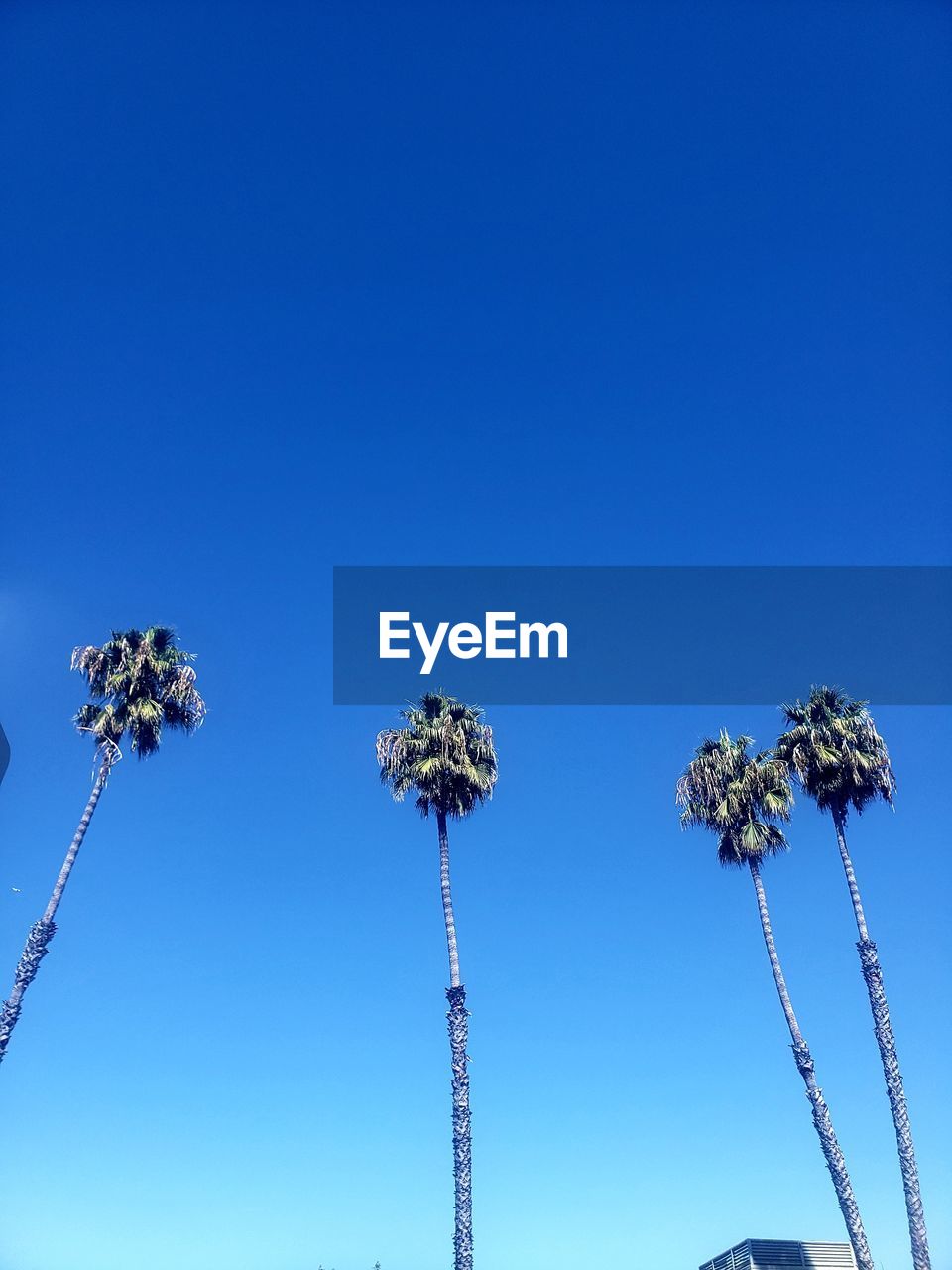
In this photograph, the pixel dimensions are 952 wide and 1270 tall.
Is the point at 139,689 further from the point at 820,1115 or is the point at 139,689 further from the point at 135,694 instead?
the point at 820,1115

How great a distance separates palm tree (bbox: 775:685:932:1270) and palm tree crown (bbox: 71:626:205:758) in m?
23.0

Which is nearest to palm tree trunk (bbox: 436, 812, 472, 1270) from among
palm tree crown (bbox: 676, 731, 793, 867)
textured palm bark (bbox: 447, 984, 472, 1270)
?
textured palm bark (bbox: 447, 984, 472, 1270)

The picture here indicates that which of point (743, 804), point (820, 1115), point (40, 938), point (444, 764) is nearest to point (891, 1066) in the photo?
point (820, 1115)

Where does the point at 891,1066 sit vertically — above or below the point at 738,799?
below

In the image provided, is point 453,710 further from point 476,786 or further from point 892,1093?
point 892,1093

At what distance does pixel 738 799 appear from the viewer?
38906 millimetres

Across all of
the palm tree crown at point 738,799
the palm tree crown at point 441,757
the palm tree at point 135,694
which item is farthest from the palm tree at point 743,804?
the palm tree at point 135,694

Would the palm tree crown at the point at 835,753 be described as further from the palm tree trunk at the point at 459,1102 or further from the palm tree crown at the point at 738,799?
the palm tree trunk at the point at 459,1102

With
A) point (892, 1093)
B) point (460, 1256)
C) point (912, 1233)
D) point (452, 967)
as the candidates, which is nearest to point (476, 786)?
point (452, 967)

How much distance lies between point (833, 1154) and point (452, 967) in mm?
14773

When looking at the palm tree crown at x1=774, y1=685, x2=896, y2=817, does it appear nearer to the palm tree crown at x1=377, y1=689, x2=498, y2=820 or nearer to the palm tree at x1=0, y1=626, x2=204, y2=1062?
the palm tree crown at x1=377, y1=689, x2=498, y2=820

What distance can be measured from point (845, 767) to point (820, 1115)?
12357 millimetres

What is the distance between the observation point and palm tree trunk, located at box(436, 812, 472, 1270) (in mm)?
29078

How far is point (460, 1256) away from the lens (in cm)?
2867
